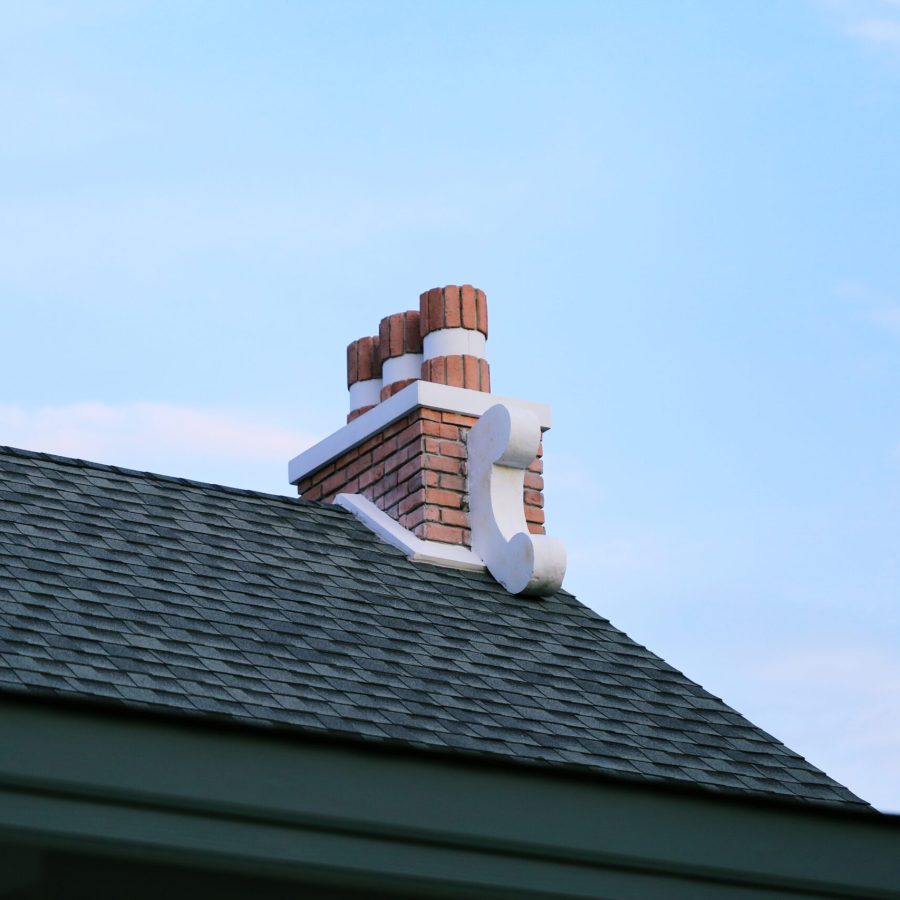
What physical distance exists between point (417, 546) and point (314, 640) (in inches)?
64.9

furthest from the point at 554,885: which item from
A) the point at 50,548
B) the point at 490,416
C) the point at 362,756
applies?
the point at 490,416

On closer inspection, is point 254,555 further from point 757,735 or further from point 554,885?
point 554,885

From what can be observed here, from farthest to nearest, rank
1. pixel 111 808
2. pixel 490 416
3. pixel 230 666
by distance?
pixel 490 416, pixel 230 666, pixel 111 808

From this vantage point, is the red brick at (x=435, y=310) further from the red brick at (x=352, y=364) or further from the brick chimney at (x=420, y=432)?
the red brick at (x=352, y=364)

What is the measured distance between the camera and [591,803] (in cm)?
351

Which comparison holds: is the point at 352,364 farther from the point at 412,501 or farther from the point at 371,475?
the point at 412,501

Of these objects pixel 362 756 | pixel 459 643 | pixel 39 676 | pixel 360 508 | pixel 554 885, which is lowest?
pixel 554 885

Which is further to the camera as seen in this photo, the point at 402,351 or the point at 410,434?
the point at 402,351

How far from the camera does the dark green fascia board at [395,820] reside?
3.10m

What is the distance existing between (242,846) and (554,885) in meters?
0.62

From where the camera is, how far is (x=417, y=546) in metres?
8.64

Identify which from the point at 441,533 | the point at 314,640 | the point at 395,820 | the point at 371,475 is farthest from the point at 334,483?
the point at 395,820

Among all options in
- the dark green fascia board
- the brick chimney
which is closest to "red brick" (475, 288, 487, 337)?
the brick chimney

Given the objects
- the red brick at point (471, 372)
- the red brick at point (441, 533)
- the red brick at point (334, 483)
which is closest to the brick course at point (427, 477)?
the red brick at point (441, 533)
